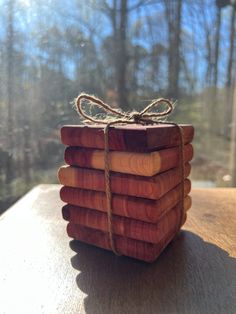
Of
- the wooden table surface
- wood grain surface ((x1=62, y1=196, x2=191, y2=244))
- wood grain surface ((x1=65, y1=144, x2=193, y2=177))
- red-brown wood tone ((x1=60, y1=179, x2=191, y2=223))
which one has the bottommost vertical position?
the wooden table surface

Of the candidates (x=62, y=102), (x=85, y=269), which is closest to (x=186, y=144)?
(x=85, y=269)

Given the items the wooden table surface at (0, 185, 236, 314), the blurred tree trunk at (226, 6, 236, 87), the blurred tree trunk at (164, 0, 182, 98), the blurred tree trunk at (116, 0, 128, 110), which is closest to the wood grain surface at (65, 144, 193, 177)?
the wooden table surface at (0, 185, 236, 314)

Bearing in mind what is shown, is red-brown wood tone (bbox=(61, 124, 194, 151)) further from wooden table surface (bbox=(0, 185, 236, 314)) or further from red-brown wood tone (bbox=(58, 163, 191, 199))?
wooden table surface (bbox=(0, 185, 236, 314))

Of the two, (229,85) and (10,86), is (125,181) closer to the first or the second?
(10,86)

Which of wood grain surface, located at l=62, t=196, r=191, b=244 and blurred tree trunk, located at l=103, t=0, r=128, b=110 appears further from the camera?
blurred tree trunk, located at l=103, t=0, r=128, b=110

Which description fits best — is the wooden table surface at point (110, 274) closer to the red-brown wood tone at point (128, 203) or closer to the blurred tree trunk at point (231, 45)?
the red-brown wood tone at point (128, 203)

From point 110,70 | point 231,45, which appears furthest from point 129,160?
point 231,45

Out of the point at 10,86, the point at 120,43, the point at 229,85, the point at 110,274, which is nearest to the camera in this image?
the point at 110,274

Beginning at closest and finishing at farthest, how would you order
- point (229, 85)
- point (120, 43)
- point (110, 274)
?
point (110, 274)
point (120, 43)
point (229, 85)
